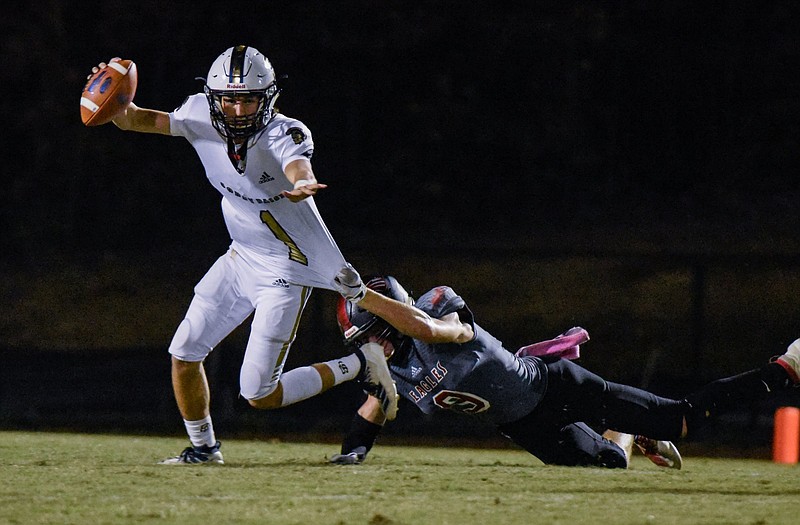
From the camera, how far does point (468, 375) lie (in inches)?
222

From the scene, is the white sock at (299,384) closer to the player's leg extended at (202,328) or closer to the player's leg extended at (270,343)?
the player's leg extended at (270,343)

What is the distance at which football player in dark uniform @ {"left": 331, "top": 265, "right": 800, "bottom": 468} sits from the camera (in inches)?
223

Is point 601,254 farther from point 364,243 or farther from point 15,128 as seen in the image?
point 15,128

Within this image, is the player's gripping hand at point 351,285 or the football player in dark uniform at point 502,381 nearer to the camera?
the football player in dark uniform at point 502,381

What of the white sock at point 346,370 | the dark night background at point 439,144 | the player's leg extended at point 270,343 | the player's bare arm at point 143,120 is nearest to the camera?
the player's leg extended at point 270,343

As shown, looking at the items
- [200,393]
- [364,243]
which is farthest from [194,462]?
[364,243]

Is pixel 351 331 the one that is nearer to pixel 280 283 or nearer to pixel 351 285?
pixel 351 285

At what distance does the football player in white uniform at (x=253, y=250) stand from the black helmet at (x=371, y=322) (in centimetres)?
10

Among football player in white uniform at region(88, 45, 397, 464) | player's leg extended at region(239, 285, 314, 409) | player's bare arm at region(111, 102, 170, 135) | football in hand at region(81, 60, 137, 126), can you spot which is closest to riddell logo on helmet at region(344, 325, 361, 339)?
football player in white uniform at region(88, 45, 397, 464)

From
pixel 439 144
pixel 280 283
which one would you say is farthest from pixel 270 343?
pixel 439 144

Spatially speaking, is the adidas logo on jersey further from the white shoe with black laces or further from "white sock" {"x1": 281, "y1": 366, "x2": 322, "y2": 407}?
the white shoe with black laces

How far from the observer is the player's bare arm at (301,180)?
530cm

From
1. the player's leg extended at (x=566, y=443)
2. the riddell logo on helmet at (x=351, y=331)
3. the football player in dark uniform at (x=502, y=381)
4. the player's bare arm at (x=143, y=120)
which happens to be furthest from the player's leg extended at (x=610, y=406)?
the player's bare arm at (x=143, y=120)

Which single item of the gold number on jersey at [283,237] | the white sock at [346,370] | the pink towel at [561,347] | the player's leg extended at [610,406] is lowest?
the player's leg extended at [610,406]
